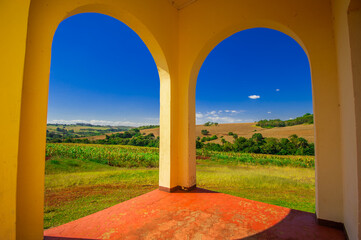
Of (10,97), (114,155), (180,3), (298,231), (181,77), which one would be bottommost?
(114,155)

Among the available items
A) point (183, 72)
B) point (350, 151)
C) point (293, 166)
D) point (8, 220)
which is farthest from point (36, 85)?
point (293, 166)

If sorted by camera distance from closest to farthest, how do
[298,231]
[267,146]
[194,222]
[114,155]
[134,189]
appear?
[298,231] < [194,222] < [134,189] < [114,155] < [267,146]

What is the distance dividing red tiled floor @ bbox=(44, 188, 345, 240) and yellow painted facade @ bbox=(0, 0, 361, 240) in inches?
13.7

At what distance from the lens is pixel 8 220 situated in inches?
Result: 46.4

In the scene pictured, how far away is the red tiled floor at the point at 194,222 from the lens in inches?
70.0

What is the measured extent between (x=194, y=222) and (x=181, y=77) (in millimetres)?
2486

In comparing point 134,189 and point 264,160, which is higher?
point 134,189

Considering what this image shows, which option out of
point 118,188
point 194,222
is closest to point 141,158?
point 118,188

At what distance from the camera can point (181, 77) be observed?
3.29 metres

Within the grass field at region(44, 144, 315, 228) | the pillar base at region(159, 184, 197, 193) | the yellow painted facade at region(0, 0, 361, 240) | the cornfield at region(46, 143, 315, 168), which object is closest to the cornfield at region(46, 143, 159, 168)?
the cornfield at region(46, 143, 315, 168)

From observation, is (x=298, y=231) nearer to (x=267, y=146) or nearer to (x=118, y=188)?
(x=118, y=188)

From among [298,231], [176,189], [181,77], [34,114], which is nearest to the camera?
[34,114]

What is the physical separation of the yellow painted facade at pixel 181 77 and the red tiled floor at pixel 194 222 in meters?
0.35

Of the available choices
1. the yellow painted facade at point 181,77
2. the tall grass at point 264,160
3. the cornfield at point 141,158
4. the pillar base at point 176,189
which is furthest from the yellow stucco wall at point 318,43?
the cornfield at point 141,158
